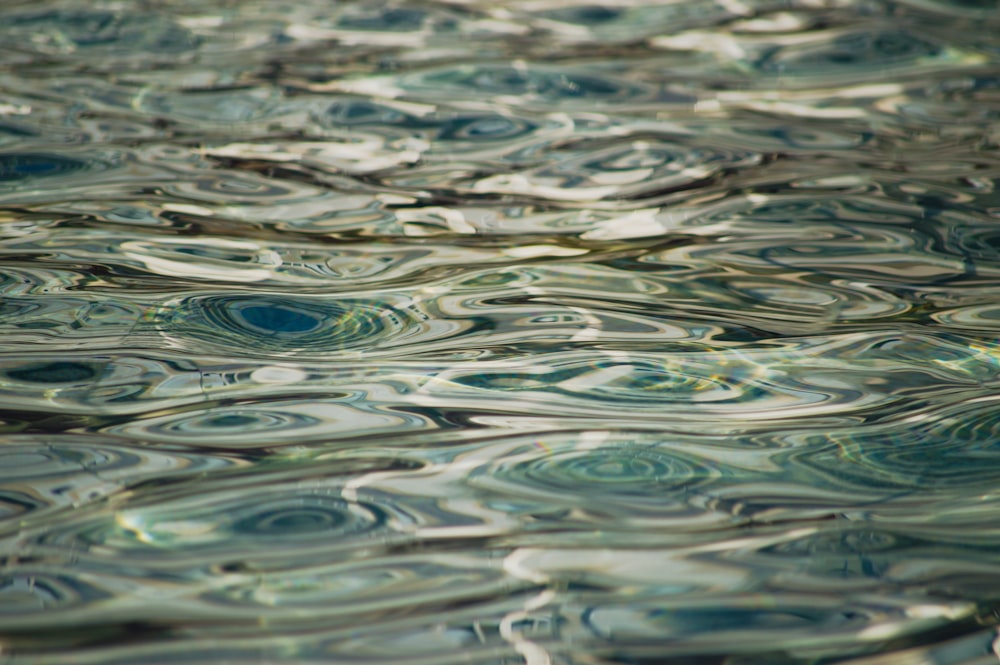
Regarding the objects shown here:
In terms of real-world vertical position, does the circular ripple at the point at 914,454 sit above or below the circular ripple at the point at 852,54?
below

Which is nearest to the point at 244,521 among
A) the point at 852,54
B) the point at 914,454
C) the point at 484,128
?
the point at 914,454

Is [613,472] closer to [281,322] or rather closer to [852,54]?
[281,322]

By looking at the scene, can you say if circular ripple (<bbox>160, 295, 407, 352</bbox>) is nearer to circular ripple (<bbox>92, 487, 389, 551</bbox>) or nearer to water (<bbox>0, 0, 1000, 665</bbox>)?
water (<bbox>0, 0, 1000, 665</bbox>)

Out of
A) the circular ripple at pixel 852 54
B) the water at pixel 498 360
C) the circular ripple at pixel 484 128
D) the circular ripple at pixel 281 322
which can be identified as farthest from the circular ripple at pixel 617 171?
the circular ripple at pixel 852 54

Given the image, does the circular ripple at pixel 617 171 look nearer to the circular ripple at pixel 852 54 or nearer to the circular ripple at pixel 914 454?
the circular ripple at pixel 852 54

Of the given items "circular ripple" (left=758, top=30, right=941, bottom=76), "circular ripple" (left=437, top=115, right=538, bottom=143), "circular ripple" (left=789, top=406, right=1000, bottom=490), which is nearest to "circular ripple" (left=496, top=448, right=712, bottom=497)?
"circular ripple" (left=789, top=406, right=1000, bottom=490)

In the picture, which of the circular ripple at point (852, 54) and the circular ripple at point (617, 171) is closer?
the circular ripple at point (617, 171)

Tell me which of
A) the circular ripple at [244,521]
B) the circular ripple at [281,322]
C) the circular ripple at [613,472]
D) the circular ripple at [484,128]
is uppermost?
the circular ripple at [484,128]

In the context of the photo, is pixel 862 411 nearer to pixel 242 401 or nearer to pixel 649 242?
pixel 649 242

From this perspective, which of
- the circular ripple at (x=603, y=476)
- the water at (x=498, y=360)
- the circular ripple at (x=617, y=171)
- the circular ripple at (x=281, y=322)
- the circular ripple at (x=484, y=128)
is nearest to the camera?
the water at (x=498, y=360)
